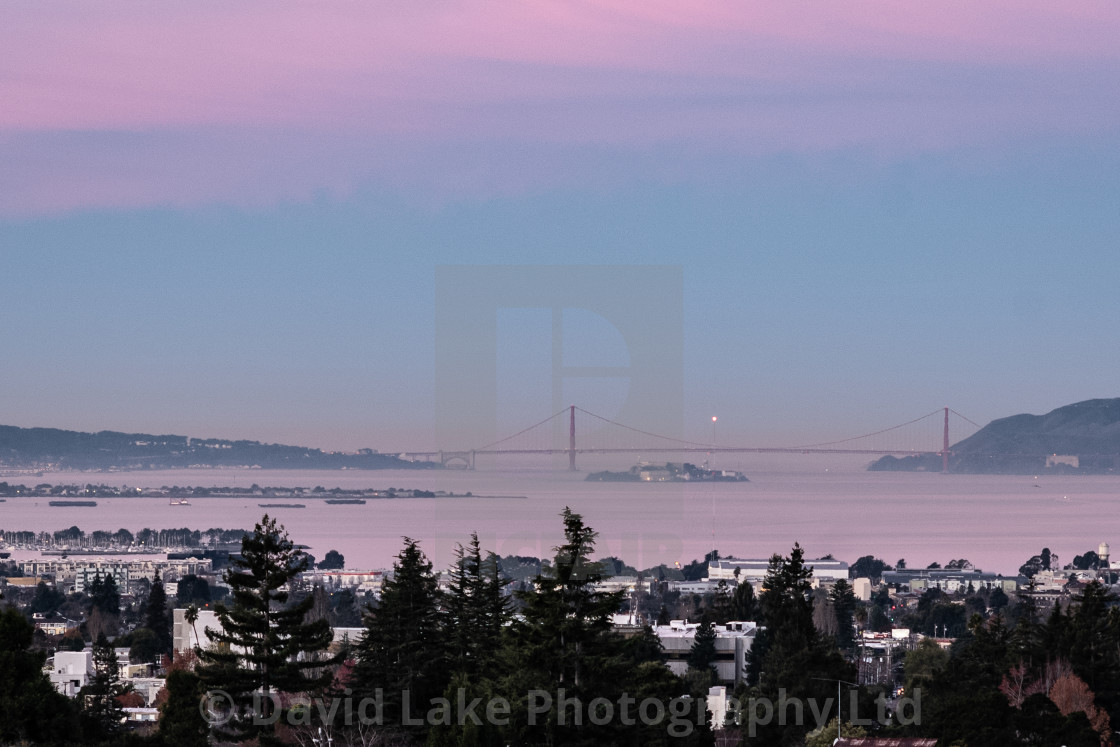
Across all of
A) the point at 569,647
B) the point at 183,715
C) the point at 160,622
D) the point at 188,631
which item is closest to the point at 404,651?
the point at 183,715

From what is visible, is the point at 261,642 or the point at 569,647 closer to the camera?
the point at 569,647

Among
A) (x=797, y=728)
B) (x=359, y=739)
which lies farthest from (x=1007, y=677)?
(x=359, y=739)

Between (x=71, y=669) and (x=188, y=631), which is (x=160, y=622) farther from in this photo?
(x=71, y=669)

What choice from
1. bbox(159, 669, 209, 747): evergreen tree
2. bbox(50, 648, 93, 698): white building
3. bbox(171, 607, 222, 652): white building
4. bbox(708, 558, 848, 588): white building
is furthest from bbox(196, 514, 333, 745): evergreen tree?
bbox(708, 558, 848, 588): white building

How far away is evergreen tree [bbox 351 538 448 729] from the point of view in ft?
88.1

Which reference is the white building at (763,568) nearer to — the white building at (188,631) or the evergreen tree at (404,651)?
the white building at (188,631)

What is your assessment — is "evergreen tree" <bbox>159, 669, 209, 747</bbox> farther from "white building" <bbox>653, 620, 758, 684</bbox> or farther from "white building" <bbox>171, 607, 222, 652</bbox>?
"white building" <bbox>171, 607, 222, 652</bbox>

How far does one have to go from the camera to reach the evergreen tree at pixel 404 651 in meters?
26.9

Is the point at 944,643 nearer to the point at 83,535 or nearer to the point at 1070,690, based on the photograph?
the point at 1070,690

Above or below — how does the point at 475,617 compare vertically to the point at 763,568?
above

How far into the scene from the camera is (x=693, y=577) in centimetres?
12031

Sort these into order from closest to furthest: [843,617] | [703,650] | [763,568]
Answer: [703,650], [843,617], [763,568]

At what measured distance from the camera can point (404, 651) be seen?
2734 cm

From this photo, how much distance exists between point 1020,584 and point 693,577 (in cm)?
2679
